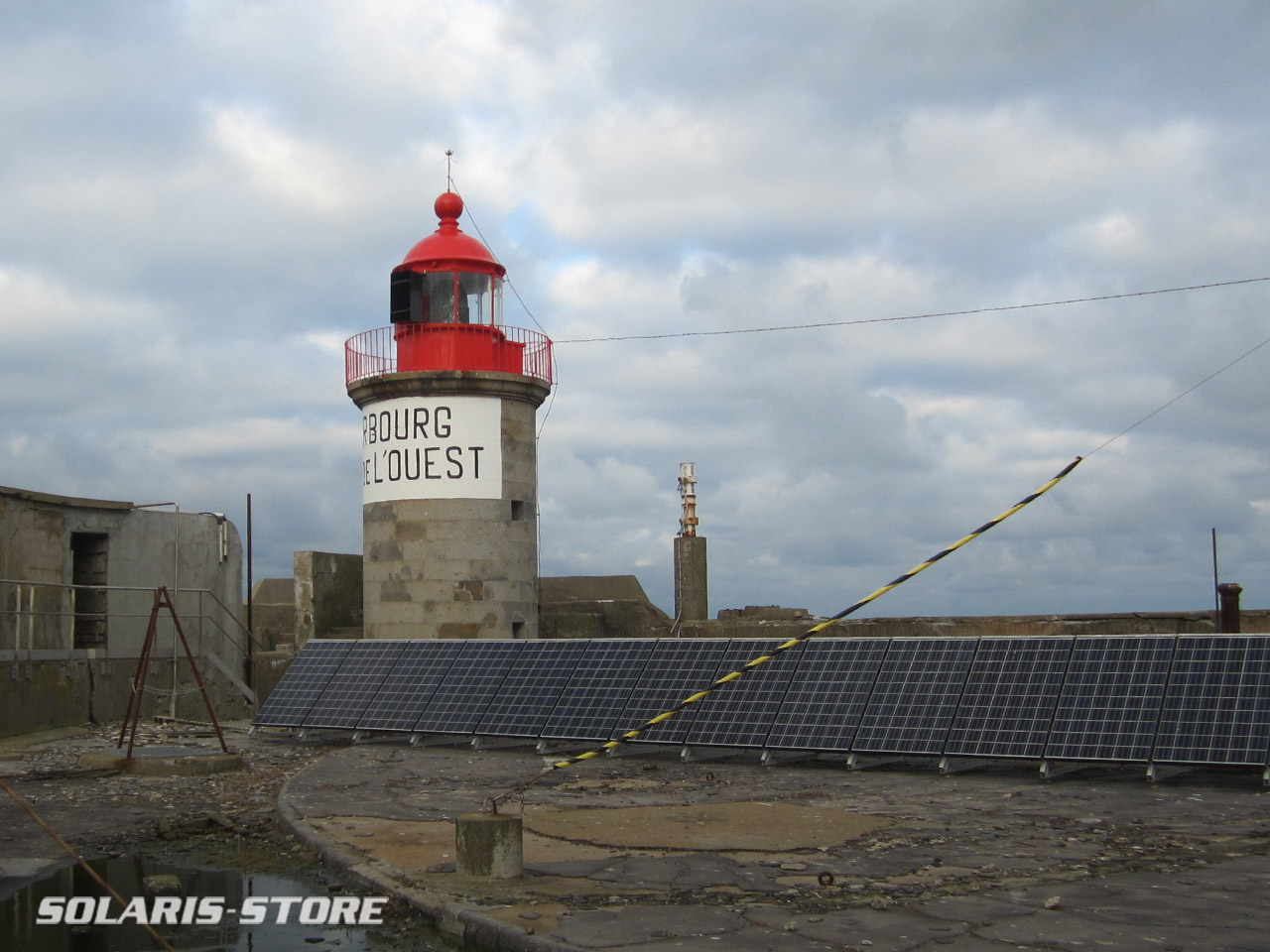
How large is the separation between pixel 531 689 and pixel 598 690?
94cm

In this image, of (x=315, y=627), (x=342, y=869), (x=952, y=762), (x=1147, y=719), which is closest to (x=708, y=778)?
(x=952, y=762)

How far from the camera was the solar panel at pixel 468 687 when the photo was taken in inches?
536

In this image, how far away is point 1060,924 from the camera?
5688mm

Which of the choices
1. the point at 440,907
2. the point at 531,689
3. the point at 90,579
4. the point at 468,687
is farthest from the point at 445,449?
the point at 440,907

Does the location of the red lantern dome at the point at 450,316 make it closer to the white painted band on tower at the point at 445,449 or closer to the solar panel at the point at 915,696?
the white painted band on tower at the point at 445,449

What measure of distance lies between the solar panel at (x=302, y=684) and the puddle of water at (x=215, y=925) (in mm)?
7576

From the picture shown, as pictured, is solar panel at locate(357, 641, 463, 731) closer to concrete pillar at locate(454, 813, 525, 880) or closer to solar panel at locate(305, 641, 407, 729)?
solar panel at locate(305, 641, 407, 729)

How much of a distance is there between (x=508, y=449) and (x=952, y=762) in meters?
10.0

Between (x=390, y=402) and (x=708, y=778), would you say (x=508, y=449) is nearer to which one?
(x=390, y=402)

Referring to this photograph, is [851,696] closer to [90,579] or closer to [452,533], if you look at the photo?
[452,533]

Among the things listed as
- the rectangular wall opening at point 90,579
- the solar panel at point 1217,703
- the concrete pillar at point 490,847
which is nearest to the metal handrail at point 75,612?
the rectangular wall opening at point 90,579

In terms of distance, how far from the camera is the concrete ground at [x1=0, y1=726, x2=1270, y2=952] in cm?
571

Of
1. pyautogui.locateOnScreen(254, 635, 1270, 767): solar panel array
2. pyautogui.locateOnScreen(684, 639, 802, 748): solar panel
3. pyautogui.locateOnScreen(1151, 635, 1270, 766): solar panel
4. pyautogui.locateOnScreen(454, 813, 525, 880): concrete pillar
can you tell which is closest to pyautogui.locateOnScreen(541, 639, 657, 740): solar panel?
pyautogui.locateOnScreen(254, 635, 1270, 767): solar panel array

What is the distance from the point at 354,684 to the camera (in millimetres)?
15156
